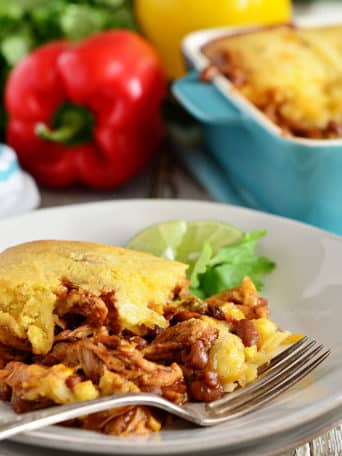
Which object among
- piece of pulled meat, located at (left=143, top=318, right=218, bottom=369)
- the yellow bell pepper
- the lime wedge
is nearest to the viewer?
piece of pulled meat, located at (left=143, top=318, right=218, bottom=369)

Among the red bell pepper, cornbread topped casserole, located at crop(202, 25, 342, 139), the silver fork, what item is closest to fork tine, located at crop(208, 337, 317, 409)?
the silver fork

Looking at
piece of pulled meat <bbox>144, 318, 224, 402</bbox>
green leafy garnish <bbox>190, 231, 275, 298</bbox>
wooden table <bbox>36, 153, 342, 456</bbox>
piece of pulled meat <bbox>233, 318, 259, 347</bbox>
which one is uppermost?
piece of pulled meat <bbox>144, 318, 224, 402</bbox>

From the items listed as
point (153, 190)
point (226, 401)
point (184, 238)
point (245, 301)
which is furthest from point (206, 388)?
point (153, 190)

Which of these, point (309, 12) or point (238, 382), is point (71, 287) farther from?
point (309, 12)

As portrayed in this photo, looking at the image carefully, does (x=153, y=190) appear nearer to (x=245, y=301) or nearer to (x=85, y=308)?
(x=245, y=301)

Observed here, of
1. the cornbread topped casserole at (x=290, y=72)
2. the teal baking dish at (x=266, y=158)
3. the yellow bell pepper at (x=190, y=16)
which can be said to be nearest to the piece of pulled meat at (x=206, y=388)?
the teal baking dish at (x=266, y=158)

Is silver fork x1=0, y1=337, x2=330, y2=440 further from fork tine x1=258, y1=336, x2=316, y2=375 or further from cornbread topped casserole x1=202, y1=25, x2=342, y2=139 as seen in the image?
cornbread topped casserole x1=202, y1=25, x2=342, y2=139
